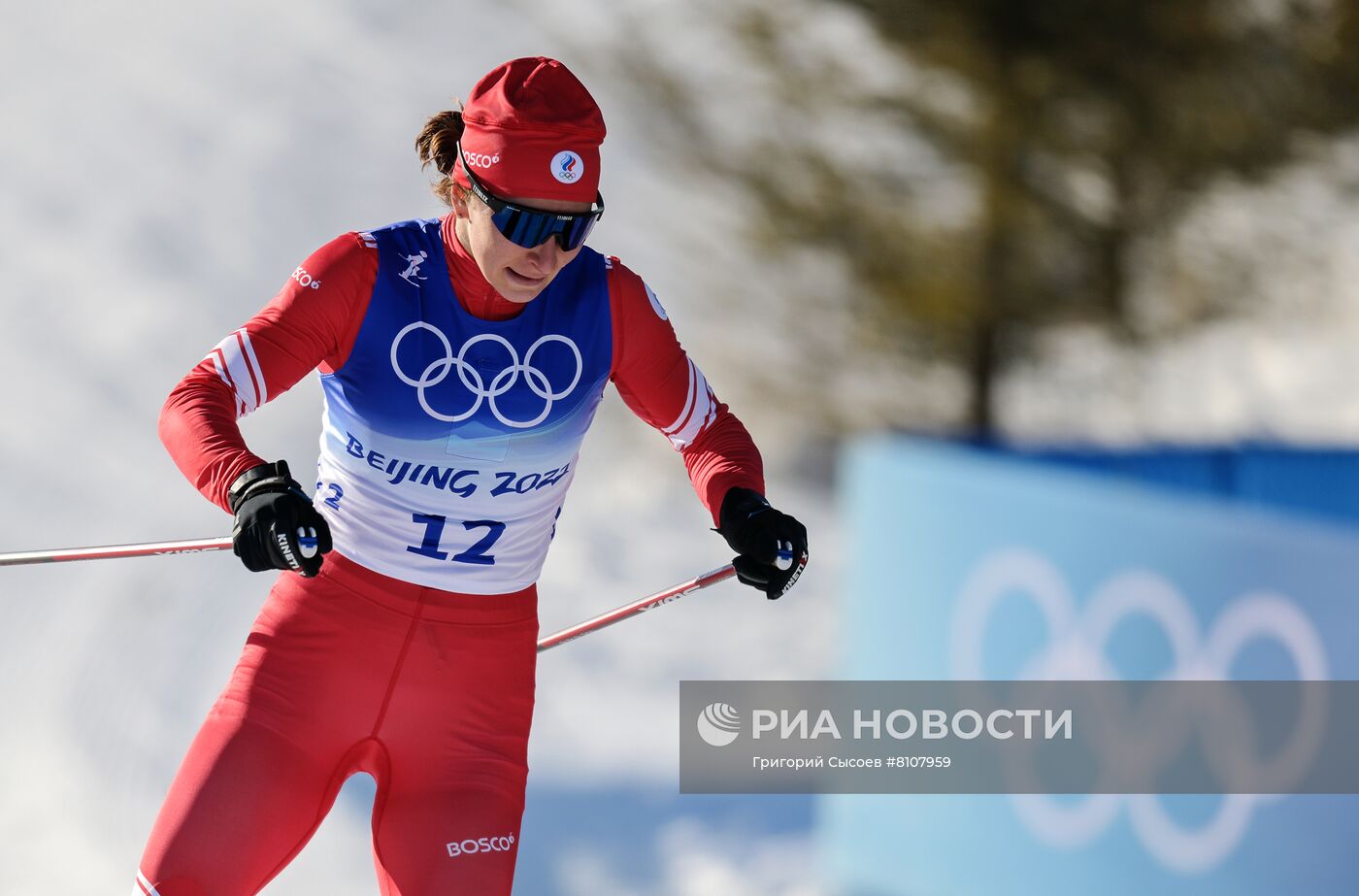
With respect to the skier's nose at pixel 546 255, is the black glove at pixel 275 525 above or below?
below

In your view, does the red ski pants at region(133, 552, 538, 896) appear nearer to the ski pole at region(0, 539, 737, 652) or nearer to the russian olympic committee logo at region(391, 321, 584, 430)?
the ski pole at region(0, 539, 737, 652)

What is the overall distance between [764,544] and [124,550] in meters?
1.10

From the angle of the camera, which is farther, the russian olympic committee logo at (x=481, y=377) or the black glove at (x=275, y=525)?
the russian olympic committee logo at (x=481, y=377)

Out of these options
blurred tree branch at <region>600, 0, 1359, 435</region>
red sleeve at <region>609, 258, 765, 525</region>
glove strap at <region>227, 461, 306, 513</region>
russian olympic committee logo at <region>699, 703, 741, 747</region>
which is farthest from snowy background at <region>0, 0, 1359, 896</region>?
glove strap at <region>227, 461, 306, 513</region>

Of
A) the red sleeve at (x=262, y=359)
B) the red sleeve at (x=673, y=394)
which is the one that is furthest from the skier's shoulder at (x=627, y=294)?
the red sleeve at (x=262, y=359)

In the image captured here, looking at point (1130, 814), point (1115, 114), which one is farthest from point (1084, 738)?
point (1115, 114)

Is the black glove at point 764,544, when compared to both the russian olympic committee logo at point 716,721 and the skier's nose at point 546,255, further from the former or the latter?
the russian olympic committee logo at point 716,721

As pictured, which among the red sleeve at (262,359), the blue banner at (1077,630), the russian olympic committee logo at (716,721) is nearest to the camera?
the red sleeve at (262,359)

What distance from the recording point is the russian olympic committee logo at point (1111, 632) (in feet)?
11.2

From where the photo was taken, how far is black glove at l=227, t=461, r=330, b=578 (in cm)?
224

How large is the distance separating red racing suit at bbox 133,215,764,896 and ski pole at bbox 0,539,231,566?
0.14 m

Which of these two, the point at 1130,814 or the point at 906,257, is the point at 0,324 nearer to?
the point at 906,257

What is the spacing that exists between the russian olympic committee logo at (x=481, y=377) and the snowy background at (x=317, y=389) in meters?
3.39

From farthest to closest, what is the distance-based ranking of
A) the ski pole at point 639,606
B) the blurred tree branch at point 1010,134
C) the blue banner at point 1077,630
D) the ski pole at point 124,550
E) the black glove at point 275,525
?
the blurred tree branch at point 1010,134 → the blue banner at point 1077,630 → the ski pole at point 639,606 → the ski pole at point 124,550 → the black glove at point 275,525
